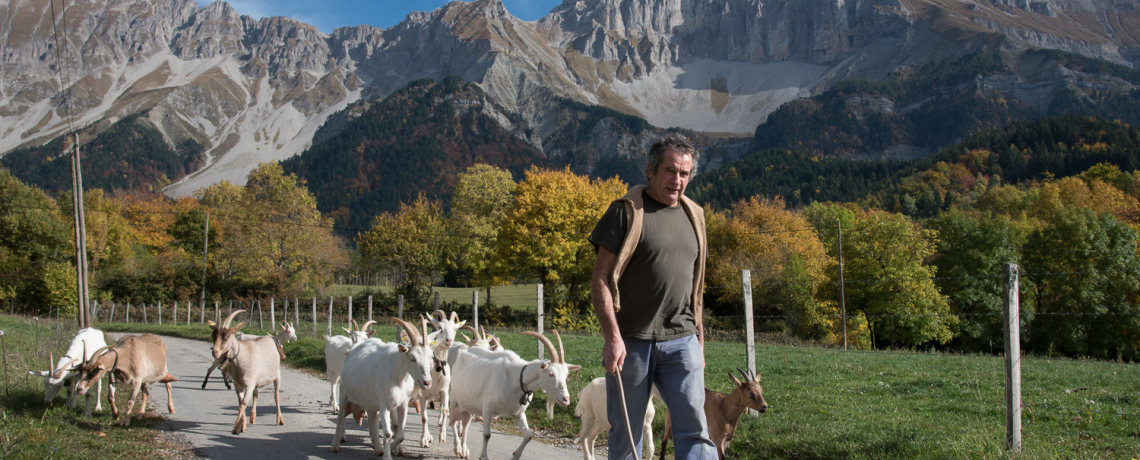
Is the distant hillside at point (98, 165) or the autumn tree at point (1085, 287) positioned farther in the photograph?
the distant hillside at point (98, 165)

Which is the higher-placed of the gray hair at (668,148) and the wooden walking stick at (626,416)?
the gray hair at (668,148)

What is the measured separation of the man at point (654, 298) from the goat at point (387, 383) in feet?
11.8

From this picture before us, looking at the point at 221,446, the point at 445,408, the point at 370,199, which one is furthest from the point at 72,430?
the point at 370,199

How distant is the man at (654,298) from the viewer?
3.87 metres

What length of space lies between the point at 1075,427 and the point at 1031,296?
146 ft

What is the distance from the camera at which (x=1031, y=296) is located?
4441cm

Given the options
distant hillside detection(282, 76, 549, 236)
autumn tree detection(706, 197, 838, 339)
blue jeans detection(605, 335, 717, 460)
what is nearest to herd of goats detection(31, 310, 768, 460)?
blue jeans detection(605, 335, 717, 460)

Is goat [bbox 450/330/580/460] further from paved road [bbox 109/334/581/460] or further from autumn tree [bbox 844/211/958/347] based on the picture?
autumn tree [bbox 844/211/958/347]

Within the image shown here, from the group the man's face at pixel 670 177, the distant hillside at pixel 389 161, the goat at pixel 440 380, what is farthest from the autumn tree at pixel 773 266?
the distant hillside at pixel 389 161

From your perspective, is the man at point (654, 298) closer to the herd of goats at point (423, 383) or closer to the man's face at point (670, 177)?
the man's face at point (670, 177)

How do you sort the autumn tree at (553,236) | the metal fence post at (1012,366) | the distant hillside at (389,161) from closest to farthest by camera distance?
1. the metal fence post at (1012,366)
2. the autumn tree at (553,236)
3. the distant hillside at (389,161)

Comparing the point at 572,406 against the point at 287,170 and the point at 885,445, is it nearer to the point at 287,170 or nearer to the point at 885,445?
the point at 885,445

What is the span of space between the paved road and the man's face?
14.5ft

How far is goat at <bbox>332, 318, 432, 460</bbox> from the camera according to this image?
279 inches
